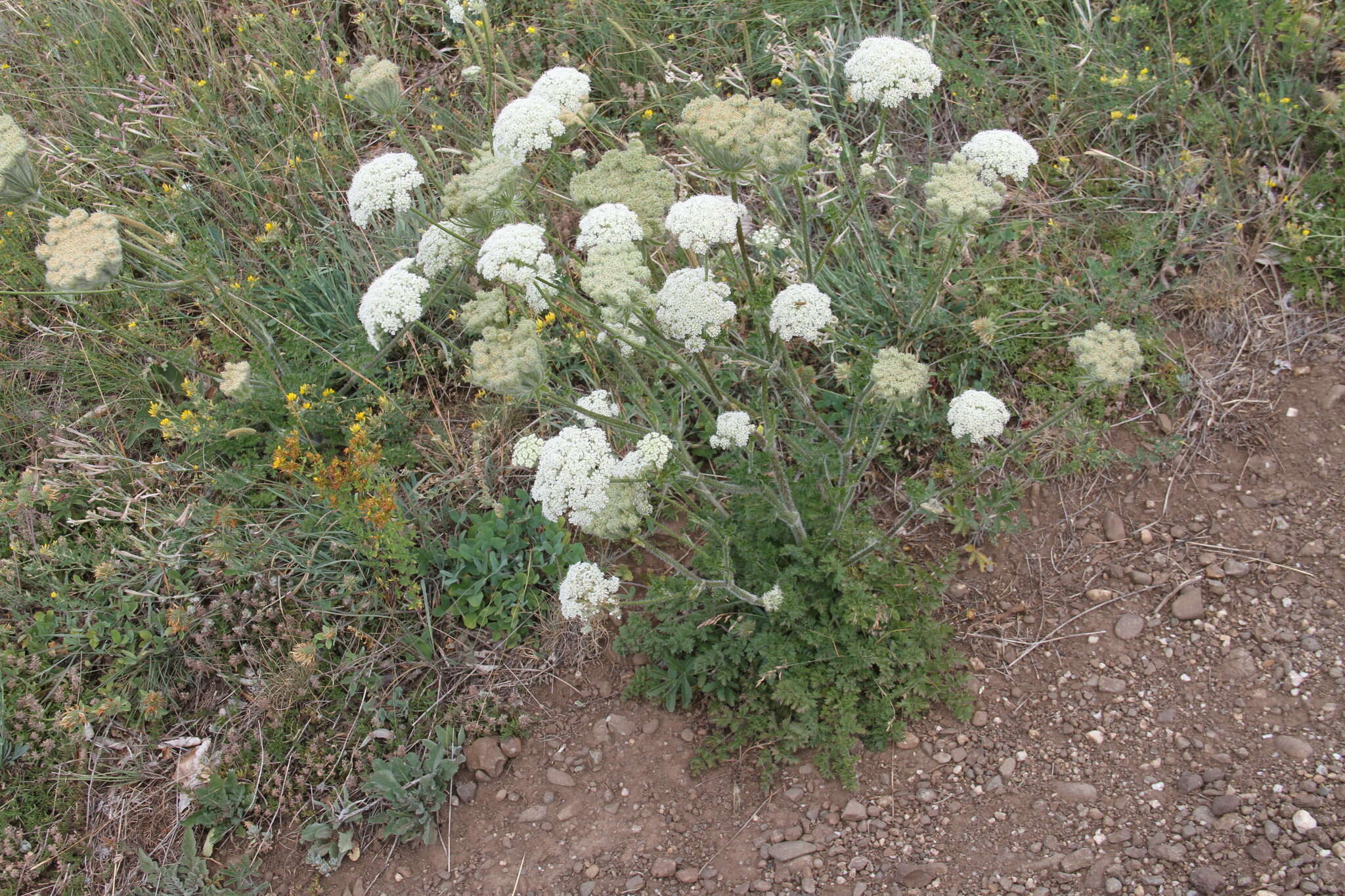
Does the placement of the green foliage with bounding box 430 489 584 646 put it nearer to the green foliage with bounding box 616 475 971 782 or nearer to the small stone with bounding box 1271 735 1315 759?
→ the green foliage with bounding box 616 475 971 782

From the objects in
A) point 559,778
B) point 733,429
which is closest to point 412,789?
point 559,778

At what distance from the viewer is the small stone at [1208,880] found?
2.82 m

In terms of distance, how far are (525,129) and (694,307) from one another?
904 mm

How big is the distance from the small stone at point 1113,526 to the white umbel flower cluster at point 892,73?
216cm

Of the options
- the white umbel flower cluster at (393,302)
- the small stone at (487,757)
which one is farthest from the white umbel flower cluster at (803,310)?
the small stone at (487,757)

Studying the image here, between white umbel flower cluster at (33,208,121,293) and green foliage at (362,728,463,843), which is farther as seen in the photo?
green foliage at (362,728,463,843)

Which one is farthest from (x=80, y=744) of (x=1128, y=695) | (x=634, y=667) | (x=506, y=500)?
(x=1128, y=695)

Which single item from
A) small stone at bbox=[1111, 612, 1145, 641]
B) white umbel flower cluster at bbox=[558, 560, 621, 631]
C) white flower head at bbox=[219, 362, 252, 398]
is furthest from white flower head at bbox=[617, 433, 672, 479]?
small stone at bbox=[1111, 612, 1145, 641]

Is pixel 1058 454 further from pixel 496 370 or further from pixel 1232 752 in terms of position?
pixel 496 370

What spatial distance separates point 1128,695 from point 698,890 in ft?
5.96

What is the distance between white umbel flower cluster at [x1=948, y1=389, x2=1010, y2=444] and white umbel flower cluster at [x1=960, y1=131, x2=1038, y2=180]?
0.76 metres

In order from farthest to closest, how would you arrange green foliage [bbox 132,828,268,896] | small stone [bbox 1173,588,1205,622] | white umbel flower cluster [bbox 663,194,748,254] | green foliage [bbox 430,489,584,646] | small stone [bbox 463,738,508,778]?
green foliage [bbox 430,489,584,646] < small stone [bbox 463,738,508,778] < green foliage [bbox 132,828,268,896] < small stone [bbox 1173,588,1205,622] < white umbel flower cluster [bbox 663,194,748,254]

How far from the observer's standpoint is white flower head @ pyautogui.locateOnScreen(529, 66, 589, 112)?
10.6 ft

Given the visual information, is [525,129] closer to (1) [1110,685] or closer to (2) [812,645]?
(2) [812,645]
